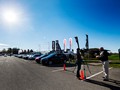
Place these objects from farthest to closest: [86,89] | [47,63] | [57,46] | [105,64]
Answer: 1. [57,46]
2. [47,63]
3. [105,64]
4. [86,89]

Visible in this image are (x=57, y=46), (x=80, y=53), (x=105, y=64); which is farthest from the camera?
(x=57, y=46)

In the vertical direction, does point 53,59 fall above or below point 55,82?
above

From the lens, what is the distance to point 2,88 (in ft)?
23.0

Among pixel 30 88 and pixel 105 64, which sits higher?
pixel 105 64

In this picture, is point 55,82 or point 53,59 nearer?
point 55,82

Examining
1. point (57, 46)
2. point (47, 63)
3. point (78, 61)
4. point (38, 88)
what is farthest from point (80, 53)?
point (57, 46)

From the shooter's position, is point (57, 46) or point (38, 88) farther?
point (57, 46)

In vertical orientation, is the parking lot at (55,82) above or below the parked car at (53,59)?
below

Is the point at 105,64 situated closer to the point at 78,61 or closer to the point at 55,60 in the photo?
the point at 78,61

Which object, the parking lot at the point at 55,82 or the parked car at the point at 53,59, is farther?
the parked car at the point at 53,59

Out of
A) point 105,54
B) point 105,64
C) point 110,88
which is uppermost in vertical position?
point 105,54

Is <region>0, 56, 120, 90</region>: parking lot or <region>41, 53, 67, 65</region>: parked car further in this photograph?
<region>41, 53, 67, 65</region>: parked car

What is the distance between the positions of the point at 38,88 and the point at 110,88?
3257 millimetres

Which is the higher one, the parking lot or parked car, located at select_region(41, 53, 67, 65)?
parked car, located at select_region(41, 53, 67, 65)
